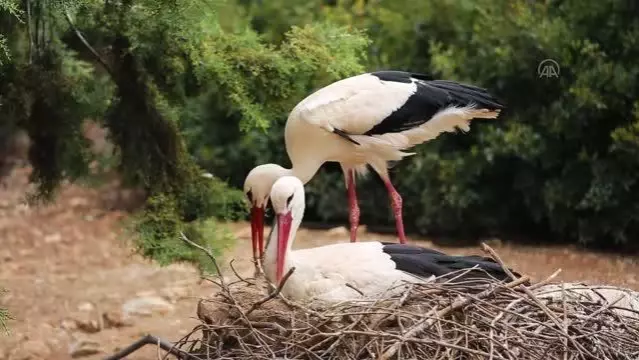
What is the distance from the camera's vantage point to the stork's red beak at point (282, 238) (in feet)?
15.4

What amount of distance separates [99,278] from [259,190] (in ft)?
9.47

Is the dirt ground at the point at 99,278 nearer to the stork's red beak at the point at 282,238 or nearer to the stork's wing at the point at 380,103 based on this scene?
the stork's wing at the point at 380,103

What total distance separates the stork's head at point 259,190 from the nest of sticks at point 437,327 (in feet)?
3.96

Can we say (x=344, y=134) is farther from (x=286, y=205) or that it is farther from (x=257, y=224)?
(x=286, y=205)

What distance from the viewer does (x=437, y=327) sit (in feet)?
14.0

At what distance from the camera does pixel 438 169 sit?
887 cm

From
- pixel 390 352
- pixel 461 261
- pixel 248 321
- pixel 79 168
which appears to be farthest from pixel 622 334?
pixel 79 168

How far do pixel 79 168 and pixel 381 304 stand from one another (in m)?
2.68

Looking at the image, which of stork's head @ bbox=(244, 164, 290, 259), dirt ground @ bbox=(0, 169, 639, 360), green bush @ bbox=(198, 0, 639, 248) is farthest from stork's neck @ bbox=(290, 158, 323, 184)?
green bush @ bbox=(198, 0, 639, 248)

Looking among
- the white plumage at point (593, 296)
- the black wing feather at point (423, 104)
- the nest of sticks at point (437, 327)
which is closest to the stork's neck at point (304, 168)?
the black wing feather at point (423, 104)

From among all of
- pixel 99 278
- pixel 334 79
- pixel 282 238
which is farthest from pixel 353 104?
pixel 99 278

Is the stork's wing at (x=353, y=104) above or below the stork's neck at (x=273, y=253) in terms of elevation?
above

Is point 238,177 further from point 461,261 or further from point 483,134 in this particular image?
point 461,261

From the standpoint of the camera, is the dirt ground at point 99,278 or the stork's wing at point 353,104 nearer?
the stork's wing at point 353,104
